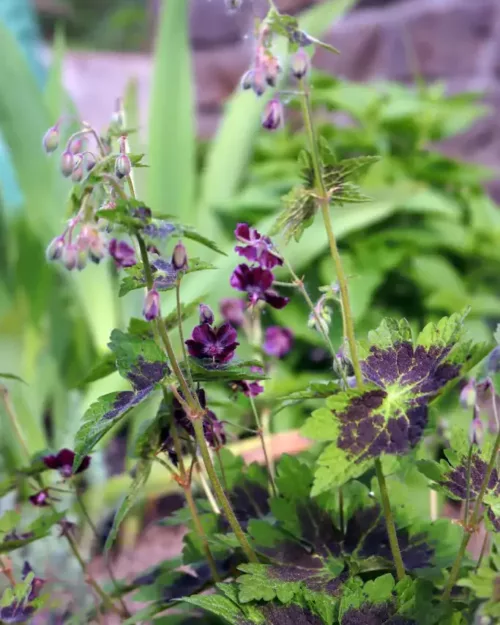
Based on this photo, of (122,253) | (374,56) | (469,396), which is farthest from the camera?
(374,56)

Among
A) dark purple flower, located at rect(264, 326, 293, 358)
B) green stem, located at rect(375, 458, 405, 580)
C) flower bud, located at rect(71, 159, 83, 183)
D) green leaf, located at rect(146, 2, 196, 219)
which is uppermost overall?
green leaf, located at rect(146, 2, 196, 219)

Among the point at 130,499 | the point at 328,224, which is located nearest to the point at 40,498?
the point at 130,499

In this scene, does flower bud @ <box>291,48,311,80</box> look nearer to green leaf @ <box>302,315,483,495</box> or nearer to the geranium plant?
the geranium plant

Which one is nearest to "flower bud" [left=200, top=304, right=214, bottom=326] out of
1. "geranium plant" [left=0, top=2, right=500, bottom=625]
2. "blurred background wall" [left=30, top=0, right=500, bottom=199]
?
"geranium plant" [left=0, top=2, right=500, bottom=625]

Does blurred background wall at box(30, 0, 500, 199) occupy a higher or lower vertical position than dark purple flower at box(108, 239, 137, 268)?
higher

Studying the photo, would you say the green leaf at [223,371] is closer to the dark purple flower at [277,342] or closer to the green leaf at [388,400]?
the green leaf at [388,400]

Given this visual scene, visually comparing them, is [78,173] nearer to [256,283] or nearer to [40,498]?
[256,283]
